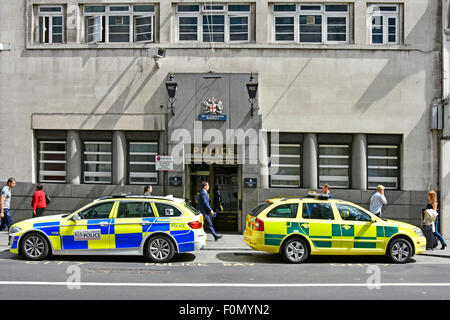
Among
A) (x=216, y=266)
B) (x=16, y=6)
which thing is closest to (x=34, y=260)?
(x=216, y=266)

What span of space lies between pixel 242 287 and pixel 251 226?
2.69m

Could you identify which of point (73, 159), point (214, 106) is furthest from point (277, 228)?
point (73, 159)

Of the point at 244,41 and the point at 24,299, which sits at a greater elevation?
the point at 244,41

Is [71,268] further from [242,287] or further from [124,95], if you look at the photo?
[124,95]

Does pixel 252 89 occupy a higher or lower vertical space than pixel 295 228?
higher

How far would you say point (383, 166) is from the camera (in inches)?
602

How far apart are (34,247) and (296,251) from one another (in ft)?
20.2

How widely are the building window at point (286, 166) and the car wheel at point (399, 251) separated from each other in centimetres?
525

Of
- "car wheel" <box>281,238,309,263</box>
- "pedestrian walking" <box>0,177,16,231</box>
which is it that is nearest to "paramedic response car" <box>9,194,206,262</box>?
"car wheel" <box>281,238,309,263</box>

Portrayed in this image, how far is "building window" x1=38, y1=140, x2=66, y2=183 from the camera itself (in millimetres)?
15789

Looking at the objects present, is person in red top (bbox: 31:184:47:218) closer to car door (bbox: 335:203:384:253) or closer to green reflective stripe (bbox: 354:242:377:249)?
car door (bbox: 335:203:384:253)

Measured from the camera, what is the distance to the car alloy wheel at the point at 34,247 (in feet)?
32.8

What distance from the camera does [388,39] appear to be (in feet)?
50.2

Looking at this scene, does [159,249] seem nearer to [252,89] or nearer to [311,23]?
[252,89]
